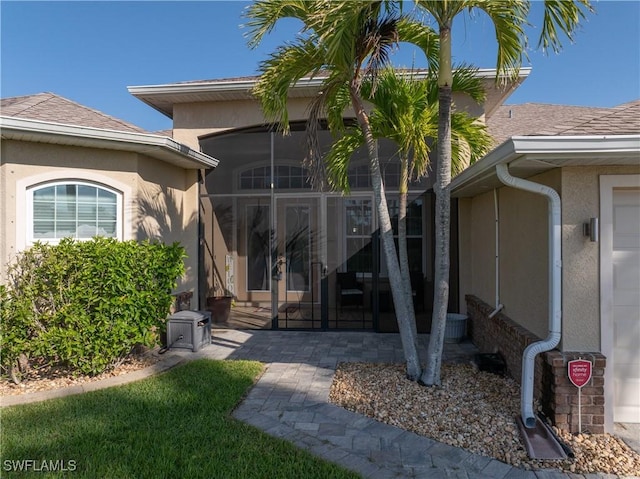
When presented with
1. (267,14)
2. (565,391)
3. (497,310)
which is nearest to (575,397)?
(565,391)

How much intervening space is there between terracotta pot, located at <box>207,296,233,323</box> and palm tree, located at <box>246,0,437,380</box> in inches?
190

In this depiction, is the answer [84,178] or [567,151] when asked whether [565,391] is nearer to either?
[567,151]

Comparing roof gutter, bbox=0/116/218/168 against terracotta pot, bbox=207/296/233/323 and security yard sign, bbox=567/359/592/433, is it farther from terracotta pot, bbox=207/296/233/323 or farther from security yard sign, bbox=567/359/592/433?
security yard sign, bbox=567/359/592/433

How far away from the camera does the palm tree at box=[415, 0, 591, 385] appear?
164 inches

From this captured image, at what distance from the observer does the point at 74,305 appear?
17.8ft

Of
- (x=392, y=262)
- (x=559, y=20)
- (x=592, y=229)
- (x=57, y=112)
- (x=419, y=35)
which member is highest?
(x=419, y=35)

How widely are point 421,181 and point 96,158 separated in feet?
20.1

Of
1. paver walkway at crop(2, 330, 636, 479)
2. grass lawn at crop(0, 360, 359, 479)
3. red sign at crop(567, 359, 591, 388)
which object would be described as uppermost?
red sign at crop(567, 359, 591, 388)

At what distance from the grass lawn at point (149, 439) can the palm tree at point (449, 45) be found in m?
2.40

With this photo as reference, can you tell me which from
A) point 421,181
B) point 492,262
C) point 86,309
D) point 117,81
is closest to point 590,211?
point 492,262

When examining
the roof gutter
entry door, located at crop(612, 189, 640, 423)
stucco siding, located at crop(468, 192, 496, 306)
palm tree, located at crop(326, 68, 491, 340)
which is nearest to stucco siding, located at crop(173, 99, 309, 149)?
the roof gutter

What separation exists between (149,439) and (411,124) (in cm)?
498

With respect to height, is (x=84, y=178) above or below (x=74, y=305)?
above

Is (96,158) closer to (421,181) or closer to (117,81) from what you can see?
(117,81)
